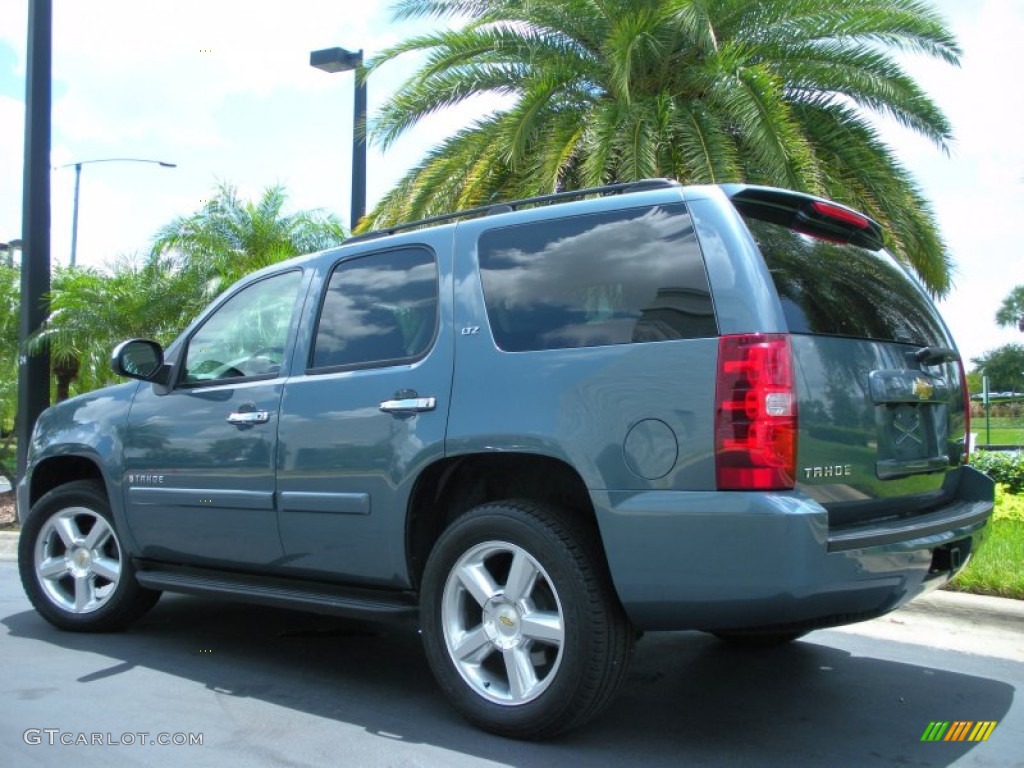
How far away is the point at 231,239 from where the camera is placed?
12680 millimetres

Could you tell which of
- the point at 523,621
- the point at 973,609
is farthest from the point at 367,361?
the point at 973,609

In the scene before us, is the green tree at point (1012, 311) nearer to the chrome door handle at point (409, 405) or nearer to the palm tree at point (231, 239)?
the palm tree at point (231, 239)

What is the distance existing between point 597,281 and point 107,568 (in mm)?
3263

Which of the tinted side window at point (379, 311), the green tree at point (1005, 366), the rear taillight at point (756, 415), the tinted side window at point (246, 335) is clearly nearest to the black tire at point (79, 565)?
the tinted side window at point (246, 335)

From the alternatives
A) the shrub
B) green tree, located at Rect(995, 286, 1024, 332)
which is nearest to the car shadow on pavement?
the shrub

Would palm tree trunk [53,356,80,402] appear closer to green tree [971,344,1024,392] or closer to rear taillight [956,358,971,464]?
rear taillight [956,358,971,464]

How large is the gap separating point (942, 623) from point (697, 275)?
2.95m

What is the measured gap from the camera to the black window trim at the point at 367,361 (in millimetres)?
4277

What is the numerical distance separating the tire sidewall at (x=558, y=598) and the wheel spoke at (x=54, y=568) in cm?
264

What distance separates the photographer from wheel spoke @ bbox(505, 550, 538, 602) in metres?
3.80

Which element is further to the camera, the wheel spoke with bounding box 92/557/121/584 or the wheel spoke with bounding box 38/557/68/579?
the wheel spoke with bounding box 38/557/68/579

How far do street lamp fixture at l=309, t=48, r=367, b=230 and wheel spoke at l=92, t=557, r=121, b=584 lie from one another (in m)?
5.91

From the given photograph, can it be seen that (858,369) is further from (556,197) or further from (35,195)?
(35,195)

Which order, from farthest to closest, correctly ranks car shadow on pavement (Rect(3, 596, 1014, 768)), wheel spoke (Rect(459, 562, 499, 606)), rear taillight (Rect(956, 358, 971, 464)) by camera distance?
rear taillight (Rect(956, 358, 971, 464)) < wheel spoke (Rect(459, 562, 499, 606)) < car shadow on pavement (Rect(3, 596, 1014, 768))
